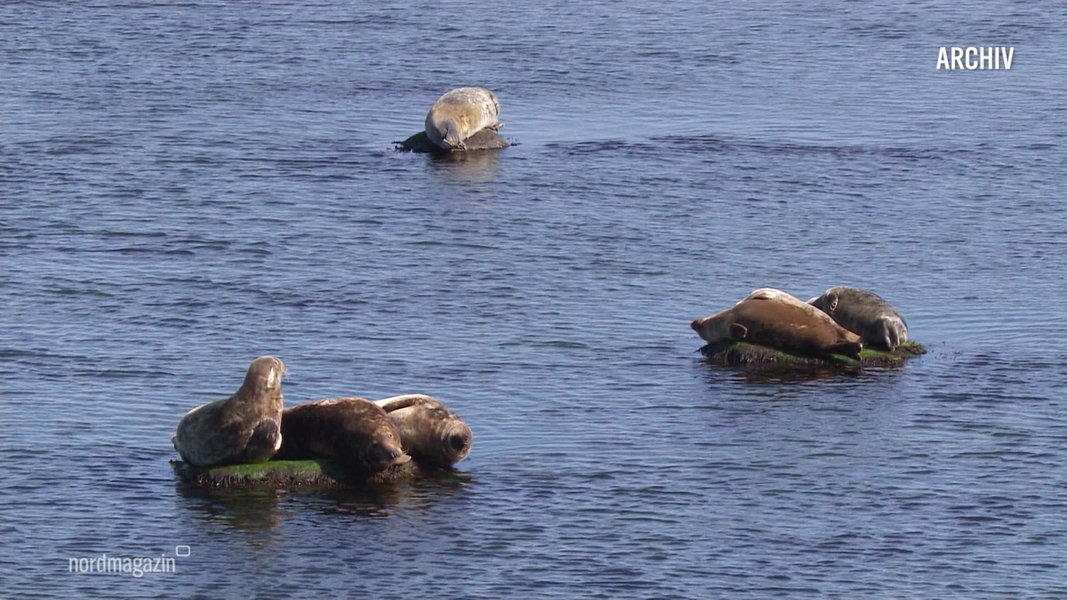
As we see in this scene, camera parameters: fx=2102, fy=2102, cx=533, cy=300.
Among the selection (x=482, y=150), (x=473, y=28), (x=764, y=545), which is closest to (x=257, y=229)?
(x=482, y=150)

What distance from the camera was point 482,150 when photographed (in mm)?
42375

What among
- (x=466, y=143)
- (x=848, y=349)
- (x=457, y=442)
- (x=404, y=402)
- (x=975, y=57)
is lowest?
(x=457, y=442)

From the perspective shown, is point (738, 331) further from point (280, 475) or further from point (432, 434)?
point (280, 475)

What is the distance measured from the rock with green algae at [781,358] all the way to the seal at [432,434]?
5.70m

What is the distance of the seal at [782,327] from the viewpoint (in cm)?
2722

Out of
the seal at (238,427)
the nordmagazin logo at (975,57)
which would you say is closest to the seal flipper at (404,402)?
the seal at (238,427)

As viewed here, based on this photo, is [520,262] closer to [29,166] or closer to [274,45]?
[29,166]

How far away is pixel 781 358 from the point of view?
1076 inches

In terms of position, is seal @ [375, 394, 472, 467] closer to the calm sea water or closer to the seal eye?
the seal eye

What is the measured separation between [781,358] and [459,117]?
53.0ft

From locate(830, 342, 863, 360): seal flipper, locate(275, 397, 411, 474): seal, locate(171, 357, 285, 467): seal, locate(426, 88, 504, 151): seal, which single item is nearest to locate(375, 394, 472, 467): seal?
locate(275, 397, 411, 474): seal

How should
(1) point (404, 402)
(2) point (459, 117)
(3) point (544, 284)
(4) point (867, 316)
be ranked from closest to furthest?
(1) point (404, 402), (4) point (867, 316), (3) point (544, 284), (2) point (459, 117)

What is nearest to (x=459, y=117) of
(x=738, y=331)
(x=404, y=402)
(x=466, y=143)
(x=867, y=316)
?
(x=466, y=143)

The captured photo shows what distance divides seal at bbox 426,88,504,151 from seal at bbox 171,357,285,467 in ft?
64.4
